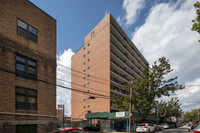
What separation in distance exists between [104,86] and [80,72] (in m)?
15.4

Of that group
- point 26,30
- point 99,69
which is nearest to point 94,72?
point 99,69

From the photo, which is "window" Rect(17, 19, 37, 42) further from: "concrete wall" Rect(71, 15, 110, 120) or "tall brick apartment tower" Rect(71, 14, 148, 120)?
"concrete wall" Rect(71, 15, 110, 120)

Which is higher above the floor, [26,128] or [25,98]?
[25,98]

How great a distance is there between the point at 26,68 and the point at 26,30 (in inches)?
150

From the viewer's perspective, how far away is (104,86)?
138ft

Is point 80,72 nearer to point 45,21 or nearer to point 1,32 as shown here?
point 45,21

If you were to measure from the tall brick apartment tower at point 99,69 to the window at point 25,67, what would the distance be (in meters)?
24.4

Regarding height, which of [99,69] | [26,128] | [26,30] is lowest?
[26,128]

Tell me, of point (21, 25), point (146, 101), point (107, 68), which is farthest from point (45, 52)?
point (107, 68)

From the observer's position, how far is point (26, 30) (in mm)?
15734

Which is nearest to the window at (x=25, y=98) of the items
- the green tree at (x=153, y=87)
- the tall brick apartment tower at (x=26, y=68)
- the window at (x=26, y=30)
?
the tall brick apartment tower at (x=26, y=68)

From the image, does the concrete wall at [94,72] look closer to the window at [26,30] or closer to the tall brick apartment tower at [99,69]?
the tall brick apartment tower at [99,69]

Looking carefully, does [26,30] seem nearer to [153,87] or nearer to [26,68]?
[26,68]

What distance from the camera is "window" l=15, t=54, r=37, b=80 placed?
14453mm
